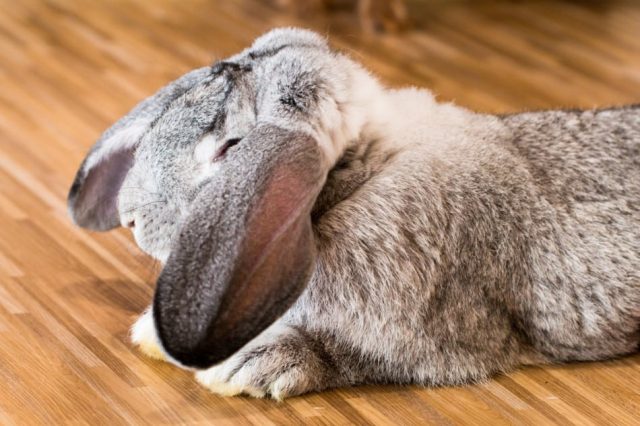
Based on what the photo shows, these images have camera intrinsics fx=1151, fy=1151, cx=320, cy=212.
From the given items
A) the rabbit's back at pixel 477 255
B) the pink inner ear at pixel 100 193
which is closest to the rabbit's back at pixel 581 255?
the rabbit's back at pixel 477 255

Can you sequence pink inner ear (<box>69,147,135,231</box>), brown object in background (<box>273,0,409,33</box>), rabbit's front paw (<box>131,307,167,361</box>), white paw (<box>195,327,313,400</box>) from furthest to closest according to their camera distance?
brown object in background (<box>273,0,409,33</box>) → pink inner ear (<box>69,147,135,231</box>) → rabbit's front paw (<box>131,307,167,361</box>) → white paw (<box>195,327,313,400</box>)

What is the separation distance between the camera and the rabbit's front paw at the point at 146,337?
177 cm

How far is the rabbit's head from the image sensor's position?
4.99 feet

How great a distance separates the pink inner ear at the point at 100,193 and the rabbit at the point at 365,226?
0.09 metres

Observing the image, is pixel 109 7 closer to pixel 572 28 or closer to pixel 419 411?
pixel 572 28

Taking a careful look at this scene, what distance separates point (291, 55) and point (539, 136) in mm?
446

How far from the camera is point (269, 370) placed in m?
1.66

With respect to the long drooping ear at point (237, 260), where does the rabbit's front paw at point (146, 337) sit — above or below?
below

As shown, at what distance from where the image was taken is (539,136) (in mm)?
1904

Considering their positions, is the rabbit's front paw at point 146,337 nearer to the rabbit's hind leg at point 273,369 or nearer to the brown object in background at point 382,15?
the rabbit's hind leg at point 273,369

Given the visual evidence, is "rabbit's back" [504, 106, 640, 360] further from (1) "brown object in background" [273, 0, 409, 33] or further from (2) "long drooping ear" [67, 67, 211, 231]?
(1) "brown object in background" [273, 0, 409, 33]

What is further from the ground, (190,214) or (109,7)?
(190,214)

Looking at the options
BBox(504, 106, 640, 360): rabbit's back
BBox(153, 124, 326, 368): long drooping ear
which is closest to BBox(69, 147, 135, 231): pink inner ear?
BBox(153, 124, 326, 368): long drooping ear

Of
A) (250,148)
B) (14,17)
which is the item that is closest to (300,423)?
(250,148)
